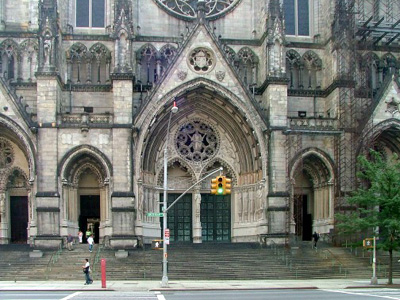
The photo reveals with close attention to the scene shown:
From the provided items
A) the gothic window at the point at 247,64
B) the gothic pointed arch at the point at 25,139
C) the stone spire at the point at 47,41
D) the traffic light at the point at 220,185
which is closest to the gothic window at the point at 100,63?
the stone spire at the point at 47,41

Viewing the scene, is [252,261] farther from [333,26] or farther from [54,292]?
[333,26]

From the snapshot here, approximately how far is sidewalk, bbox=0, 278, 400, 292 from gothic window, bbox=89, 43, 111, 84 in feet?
51.0

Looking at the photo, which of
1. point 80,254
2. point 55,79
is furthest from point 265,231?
point 55,79

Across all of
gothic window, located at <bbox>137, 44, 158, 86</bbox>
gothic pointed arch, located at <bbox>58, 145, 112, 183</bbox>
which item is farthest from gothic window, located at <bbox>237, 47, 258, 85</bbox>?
gothic pointed arch, located at <bbox>58, 145, 112, 183</bbox>

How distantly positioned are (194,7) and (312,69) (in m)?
9.12

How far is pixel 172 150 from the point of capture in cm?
4706

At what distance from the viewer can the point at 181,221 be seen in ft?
156

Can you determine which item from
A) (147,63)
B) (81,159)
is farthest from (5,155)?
(147,63)

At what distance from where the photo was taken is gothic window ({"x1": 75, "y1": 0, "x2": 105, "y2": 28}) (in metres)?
48.0

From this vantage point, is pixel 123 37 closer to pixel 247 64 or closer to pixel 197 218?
pixel 247 64

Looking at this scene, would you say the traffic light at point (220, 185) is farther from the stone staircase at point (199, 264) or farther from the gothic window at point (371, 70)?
the gothic window at point (371, 70)

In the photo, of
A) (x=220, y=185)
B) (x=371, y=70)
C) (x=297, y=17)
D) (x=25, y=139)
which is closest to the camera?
(x=220, y=185)

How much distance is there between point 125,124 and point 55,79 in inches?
198

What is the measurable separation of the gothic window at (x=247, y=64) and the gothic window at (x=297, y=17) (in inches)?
133
